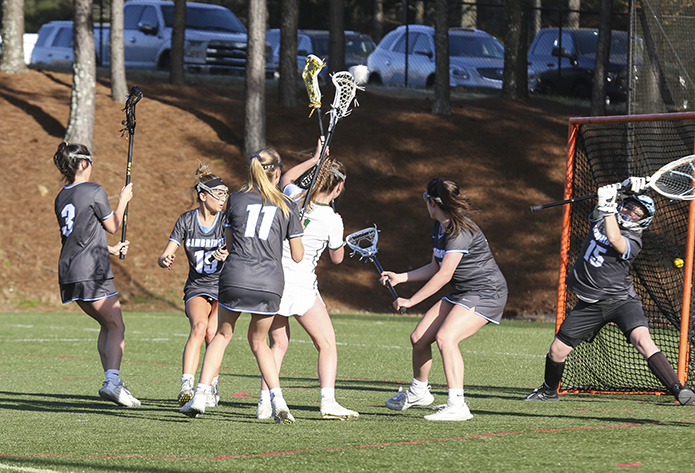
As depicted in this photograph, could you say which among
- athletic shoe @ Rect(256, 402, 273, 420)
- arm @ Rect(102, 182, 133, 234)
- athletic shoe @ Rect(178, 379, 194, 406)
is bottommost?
athletic shoe @ Rect(256, 402, 273, 420)

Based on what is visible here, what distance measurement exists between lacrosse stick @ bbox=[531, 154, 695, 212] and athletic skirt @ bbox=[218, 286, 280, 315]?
1.99m

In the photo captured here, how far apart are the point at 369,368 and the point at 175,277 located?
31.4 feet

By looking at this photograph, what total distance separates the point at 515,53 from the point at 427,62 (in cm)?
332

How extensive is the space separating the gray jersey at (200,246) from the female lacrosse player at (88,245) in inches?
20.1

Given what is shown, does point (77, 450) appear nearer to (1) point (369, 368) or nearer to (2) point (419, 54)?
(1) point (369, 368)

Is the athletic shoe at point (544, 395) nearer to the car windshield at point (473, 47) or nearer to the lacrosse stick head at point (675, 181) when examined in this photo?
the lacrosse stick head at point (675, 181)

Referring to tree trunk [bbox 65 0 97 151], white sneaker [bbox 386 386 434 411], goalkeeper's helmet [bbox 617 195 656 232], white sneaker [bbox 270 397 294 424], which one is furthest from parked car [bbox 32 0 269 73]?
white sneaker [bbox 270 397 294 424]

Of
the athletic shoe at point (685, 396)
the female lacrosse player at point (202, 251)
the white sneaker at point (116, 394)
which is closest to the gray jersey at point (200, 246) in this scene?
the female lacrosse player at point (202, 251)

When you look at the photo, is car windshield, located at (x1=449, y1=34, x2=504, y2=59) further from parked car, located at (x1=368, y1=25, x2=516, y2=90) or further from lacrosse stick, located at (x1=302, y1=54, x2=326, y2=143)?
lacrosse stick, located at (x1=302, y1=54, x2=326, y2=143)

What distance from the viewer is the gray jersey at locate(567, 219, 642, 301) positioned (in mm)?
8492

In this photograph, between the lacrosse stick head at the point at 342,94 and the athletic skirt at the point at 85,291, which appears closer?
the lacrosse stick head at the point at 342,94

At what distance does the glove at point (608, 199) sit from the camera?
23.8 ft

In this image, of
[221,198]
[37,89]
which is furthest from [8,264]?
[221,198]

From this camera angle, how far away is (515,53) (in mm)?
27703
